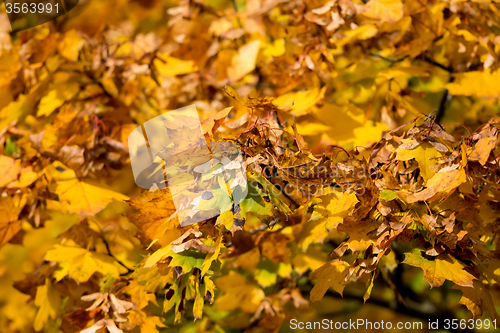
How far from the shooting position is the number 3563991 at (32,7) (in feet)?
3.09

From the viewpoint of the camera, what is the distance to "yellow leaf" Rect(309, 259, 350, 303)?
1.56 ft

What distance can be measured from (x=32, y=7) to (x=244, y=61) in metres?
0.68

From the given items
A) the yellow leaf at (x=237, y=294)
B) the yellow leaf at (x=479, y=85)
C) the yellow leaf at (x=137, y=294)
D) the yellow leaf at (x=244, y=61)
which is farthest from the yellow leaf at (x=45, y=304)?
the yellow leaf at (x=479, y=85)

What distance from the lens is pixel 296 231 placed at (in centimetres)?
71

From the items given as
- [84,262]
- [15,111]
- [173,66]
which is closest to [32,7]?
[15,111]

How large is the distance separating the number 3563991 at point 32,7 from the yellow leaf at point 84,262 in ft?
2.21

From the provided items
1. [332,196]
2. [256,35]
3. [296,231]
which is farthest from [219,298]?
[256,35]

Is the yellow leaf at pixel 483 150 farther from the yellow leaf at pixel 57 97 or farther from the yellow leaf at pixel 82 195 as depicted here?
the yellow leaf at pixel 57 97

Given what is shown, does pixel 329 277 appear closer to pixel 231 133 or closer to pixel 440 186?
pixel 440 186

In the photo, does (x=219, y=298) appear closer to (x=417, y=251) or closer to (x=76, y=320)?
(x=76, y=320)

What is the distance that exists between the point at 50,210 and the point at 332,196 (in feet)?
2.38

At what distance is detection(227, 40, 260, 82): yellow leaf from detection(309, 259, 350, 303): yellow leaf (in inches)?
19.4

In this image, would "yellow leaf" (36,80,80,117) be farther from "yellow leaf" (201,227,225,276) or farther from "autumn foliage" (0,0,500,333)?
"yellow leaf" (201,227,225,276)

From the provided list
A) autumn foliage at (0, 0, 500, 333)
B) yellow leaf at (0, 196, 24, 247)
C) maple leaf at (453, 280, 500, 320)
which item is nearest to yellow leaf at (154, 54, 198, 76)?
autumn foliage at (0, 0, 500, 333)
